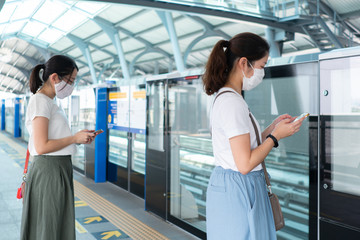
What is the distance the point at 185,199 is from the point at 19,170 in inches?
212

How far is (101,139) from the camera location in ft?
23.5

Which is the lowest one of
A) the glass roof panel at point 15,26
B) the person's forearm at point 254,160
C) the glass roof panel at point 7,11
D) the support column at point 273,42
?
the person's forearm at point 254,160

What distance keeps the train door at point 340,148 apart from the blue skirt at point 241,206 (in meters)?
1.11

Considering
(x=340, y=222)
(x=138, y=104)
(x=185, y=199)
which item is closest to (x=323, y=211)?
(x=340, y=222)

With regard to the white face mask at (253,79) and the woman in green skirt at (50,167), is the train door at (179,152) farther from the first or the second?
the white face mask at (253,79)

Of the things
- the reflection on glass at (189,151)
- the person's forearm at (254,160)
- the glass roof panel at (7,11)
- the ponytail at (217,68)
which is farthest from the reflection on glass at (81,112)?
the glass roof panel at (7,11)

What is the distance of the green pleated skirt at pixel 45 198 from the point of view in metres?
2.30

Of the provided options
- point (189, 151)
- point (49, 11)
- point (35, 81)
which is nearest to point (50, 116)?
point (35, 81)

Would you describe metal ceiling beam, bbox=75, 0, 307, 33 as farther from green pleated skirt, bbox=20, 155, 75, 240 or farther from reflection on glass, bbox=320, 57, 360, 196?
green pleated skirt, bbox=20, 155, 75, 240

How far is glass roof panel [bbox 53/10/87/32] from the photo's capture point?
65.8ft

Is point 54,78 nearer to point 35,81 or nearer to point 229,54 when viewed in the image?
point 35,81

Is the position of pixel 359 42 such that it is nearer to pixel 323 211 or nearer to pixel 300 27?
pixel 300 27

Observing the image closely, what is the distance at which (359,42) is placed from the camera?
629 inches

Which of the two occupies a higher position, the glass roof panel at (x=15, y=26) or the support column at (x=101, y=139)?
the glass roof panel at (x=15, y=26)
